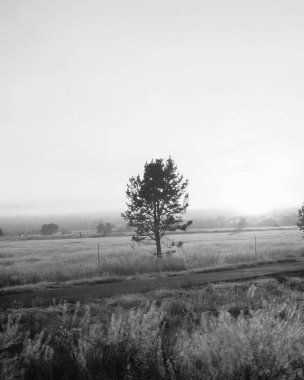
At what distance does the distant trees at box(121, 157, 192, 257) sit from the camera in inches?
1093

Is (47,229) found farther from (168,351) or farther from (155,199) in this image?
(168,351)

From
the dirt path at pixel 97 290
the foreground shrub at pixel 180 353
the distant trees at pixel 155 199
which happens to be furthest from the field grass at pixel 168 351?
the distant trees at pixel 155 199

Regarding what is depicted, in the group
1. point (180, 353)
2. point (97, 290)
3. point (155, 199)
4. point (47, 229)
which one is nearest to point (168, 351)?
point (180, 353)

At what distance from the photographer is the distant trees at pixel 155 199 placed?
27750mm

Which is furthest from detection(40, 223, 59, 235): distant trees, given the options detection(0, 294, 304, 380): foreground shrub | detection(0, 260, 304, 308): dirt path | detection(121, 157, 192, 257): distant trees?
detection(0, 294, 304, 380): foreground shrub

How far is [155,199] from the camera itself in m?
28.1

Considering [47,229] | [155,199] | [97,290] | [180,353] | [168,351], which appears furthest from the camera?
[47,229]

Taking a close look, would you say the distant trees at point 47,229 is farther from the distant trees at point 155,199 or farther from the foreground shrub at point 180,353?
the foreground shrub at point 180,353

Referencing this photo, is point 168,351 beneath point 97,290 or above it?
above

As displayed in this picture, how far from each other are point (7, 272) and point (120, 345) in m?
16.0

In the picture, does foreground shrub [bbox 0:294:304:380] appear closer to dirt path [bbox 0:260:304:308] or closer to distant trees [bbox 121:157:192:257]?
dirt path [bbox 0:260:304:308]

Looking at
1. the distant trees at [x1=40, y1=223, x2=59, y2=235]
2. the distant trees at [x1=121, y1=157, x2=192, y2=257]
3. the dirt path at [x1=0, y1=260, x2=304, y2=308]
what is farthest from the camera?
the distant trees at [x1=40, y1=223, x2=59, y2=235]

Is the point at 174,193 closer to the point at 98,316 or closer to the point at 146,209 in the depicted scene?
the point at 146,209

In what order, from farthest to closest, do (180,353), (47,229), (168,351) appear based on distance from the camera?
(47,229), (168,351), (180,353)
